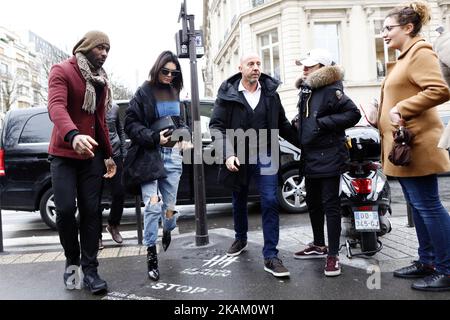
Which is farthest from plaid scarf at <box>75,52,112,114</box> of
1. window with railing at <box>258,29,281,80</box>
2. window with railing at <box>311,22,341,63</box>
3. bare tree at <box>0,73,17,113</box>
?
bare tree at <box>0,73,17,113</box>

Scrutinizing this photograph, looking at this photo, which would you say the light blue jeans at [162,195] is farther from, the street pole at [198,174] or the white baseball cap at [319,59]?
the white baseball cap at [319,59]

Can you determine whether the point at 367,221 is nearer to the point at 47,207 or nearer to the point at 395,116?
the point at 395,116

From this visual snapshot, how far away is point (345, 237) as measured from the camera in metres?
5.00

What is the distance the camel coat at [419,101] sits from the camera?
319 cm

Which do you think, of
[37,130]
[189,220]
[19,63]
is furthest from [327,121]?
[19,63]

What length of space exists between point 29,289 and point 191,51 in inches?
124

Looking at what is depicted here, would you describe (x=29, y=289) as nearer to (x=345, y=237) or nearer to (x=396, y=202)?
(x=345, y=237)

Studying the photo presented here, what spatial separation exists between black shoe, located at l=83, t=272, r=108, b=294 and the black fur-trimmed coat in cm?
199

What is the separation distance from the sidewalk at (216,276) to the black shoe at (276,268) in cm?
5

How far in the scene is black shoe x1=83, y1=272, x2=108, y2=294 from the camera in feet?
11.4

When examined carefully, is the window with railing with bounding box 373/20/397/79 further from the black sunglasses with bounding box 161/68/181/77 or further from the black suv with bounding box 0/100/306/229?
the black sunglasses with bounding box 161/68/181/77

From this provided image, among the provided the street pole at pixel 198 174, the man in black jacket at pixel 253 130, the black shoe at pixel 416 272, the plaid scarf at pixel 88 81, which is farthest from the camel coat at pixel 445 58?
the street pole at pixel 198 174
